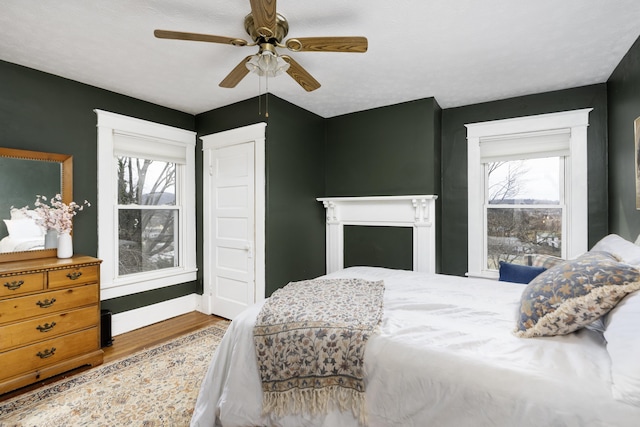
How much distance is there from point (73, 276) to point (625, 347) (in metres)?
3.40

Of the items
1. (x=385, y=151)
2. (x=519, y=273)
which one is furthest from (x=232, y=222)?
(x=519, y=273)

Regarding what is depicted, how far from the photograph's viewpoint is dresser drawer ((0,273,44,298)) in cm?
220

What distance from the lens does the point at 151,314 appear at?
3582mm

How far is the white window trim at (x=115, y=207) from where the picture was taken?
3201 mm

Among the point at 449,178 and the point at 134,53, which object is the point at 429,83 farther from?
the point at 134,53

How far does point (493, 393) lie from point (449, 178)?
296cm

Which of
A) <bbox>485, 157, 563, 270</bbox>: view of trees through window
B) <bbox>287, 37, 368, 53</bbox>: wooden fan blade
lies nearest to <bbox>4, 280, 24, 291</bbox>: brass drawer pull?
<bbox>287, 37, 368, 53</bbox>: wooden fan blade

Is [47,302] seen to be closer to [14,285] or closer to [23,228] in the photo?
[14,285]

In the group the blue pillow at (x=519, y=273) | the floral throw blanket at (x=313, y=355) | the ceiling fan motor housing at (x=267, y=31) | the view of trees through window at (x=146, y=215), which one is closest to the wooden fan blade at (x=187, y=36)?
the ceiling fan motor housing at (x=267, y=31)

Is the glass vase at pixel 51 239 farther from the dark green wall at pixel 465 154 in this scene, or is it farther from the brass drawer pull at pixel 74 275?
the dark green wall at pixel 465 154

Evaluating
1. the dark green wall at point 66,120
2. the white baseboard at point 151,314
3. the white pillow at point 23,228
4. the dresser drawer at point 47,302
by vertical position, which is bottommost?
the white baseboard at point 151,314

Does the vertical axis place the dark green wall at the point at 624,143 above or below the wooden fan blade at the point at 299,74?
below

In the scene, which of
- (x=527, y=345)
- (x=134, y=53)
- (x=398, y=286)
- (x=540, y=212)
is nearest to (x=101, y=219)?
(x=134, y=53)

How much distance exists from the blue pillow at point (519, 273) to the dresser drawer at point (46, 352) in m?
3.55
